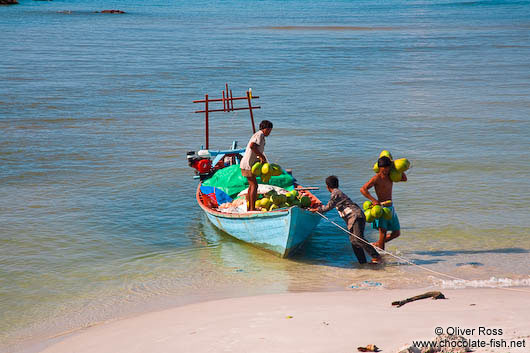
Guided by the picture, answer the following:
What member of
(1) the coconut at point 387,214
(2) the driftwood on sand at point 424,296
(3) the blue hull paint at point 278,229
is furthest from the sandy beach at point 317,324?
(3) the blue hull paint at point 278,229

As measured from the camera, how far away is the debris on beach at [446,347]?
506cm

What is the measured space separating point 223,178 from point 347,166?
4.84 metres

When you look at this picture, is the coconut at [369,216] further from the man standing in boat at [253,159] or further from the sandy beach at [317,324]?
the man standing in boat at [253,159]

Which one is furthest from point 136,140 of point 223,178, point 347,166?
point 223,178

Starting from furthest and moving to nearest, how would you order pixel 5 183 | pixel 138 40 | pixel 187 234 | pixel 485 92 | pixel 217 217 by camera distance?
pixel 138 40, pixel 485 92, pixel 5 183, pixel 187 234, pixel 217 217

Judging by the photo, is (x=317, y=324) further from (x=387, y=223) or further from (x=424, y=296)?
(x=387, y=223)

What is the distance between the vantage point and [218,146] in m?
16.6

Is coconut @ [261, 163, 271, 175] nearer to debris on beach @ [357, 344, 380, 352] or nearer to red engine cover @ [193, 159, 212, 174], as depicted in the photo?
red engine cover @ [193, 159, 212, 174]

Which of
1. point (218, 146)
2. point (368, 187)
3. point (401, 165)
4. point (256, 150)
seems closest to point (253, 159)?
point (256, 150)

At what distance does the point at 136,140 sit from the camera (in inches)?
705

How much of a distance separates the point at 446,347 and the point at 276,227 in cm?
411

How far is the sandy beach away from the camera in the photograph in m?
5.63

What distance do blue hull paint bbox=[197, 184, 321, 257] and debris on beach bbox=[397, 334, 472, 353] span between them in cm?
362

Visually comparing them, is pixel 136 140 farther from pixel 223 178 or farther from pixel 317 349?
pixel 317 349
